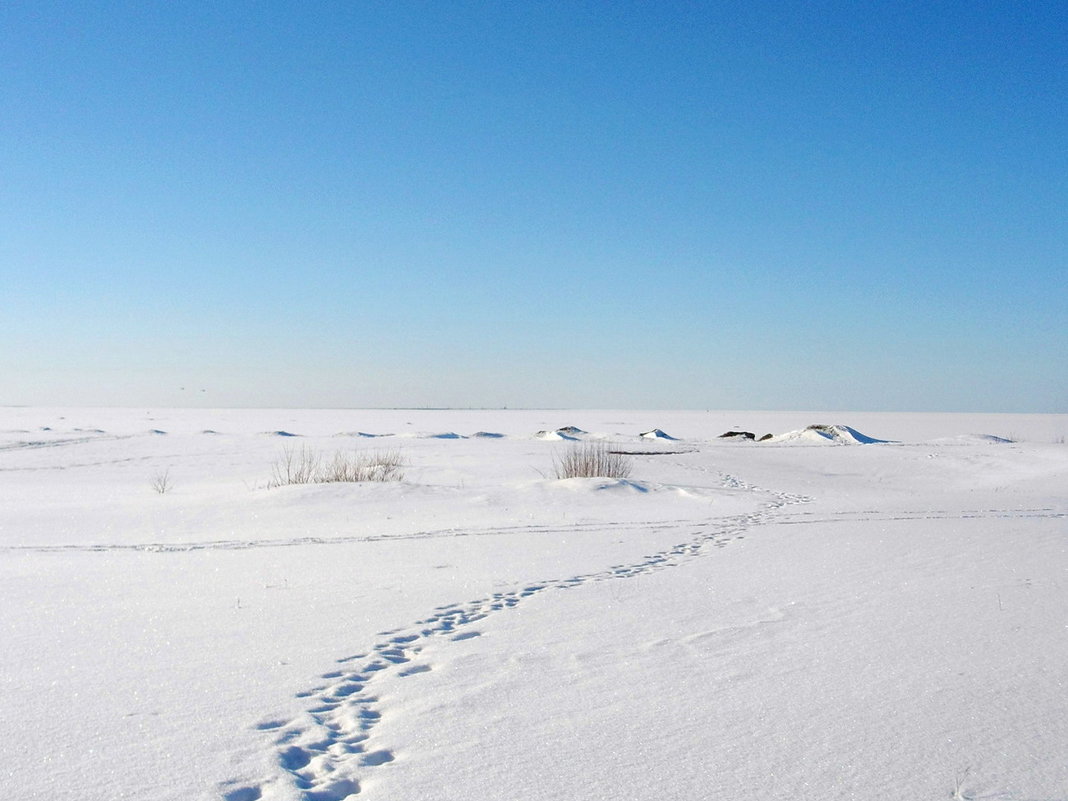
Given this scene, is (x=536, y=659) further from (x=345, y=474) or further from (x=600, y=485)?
(x=345, y=474)

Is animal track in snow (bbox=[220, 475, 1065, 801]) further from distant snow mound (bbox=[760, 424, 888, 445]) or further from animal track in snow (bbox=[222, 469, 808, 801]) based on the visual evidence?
distant snow mound (bbox=[760, 424, 888, 445])

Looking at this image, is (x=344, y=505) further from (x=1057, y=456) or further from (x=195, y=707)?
(x=1057, y=456)

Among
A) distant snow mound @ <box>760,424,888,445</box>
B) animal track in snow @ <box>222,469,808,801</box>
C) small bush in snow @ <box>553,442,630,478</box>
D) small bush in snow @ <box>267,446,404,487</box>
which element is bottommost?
animal track in snow @ <box>222,469,808,801</box>

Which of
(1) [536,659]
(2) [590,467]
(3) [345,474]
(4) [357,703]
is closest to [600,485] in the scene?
(2) [590,467]

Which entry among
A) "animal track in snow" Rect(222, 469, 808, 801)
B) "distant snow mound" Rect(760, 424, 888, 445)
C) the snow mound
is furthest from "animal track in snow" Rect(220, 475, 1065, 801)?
"distant snow mound" Rect(760, 424, 888, 445)

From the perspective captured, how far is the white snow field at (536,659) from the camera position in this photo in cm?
250

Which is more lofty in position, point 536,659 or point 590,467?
point 590,467

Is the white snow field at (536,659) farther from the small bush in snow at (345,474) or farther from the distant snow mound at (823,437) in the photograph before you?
the distant snow mound at (823,437)

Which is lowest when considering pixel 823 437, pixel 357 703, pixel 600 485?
pixel 357 703

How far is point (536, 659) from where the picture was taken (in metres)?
3.86

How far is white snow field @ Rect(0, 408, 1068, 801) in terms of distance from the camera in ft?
8.21

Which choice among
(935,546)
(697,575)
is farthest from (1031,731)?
(935,546)

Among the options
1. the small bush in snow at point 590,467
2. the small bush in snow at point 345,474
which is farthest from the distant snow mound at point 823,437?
the small bush in snow at point 345,474

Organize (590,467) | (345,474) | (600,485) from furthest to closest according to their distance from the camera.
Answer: (590,467), (345,474), (600,485)
